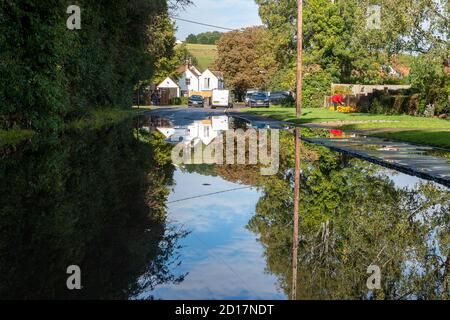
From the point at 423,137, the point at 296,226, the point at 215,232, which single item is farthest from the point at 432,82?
the point at 215,232

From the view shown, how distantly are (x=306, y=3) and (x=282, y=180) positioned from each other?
53.3m

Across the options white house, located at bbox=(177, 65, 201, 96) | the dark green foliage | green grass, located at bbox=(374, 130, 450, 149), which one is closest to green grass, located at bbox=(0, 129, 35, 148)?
the dark green foliage

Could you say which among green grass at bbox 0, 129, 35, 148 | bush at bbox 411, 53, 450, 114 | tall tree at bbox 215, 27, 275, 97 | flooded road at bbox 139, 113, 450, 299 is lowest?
flooded road at bbox 139, 113, 450, 299

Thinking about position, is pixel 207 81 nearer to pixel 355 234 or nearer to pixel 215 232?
pixel 215 232

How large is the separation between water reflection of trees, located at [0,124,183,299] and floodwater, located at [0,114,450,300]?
0.02 metres

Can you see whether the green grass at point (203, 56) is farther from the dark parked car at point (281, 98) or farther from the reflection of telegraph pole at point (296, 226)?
the reflection of telegraph pole at point (296, 226)

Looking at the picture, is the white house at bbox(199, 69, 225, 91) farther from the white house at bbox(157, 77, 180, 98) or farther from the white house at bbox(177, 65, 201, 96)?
the white house at bbox(157, 77, 180, 98)

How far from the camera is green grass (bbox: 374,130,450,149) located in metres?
20.6

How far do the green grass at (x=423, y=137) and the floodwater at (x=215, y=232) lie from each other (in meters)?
6.69

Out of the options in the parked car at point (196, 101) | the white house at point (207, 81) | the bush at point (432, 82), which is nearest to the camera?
the bush at point (432, 82)

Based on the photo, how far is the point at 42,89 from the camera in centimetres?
1970

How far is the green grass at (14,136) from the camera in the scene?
17781 millimetres

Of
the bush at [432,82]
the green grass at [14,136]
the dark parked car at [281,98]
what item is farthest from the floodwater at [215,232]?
the dark parked car at [281,98]
